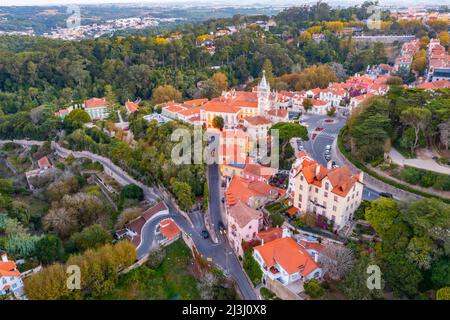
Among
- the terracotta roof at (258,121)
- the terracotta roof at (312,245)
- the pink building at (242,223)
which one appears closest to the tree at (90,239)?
the pink building at (242,223)

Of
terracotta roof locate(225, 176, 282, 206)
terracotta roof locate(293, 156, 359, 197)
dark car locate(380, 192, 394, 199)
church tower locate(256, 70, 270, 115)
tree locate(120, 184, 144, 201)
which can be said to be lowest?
tree locate(120, 184, 144, 201)

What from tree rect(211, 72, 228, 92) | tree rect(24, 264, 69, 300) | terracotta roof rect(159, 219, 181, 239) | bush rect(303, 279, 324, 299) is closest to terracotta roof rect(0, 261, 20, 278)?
tree rect(24, 264, 69, 300)

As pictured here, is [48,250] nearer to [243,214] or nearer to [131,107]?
[243,214]

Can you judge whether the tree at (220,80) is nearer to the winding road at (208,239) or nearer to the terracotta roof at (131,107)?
the terracotta roof at (131,107)

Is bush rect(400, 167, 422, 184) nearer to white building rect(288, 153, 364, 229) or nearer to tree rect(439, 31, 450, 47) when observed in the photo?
white building rect(288, 153, 364, 229)

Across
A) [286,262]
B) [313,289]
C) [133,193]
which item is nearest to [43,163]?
[133,193]

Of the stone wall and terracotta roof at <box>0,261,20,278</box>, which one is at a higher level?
terracotta roof at <box>0,261,20,278</box>
